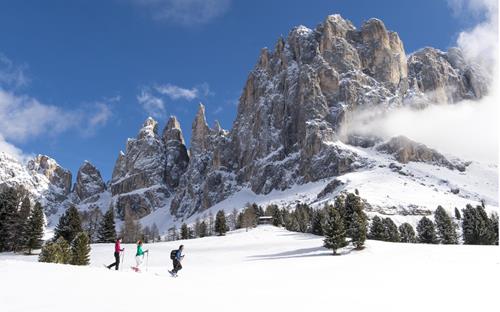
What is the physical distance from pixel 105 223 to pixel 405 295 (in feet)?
261

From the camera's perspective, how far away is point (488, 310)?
13422 millimetres

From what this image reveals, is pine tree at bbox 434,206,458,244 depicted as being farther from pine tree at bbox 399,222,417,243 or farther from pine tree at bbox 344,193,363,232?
pine tree at bbox 344,193,363,232

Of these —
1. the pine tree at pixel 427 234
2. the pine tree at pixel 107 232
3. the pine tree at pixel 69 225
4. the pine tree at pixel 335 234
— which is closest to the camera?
the pine tree at pixel 335 234

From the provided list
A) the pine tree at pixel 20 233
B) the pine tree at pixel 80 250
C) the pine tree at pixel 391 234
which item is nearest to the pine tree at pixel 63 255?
the pine tree at pixel 80 250

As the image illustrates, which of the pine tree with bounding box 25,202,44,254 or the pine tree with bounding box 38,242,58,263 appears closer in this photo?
the pine tree with bounding box 38,242,58,263

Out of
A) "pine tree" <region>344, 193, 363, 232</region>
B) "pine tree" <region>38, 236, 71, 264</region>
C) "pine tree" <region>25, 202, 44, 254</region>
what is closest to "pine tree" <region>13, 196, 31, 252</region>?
"pine tree" <region>25, 202, 44, 254</region>

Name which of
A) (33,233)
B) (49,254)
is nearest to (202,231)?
(33,233)

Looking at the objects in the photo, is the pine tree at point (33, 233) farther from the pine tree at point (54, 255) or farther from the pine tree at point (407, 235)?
the pine tree at point (407, 235)

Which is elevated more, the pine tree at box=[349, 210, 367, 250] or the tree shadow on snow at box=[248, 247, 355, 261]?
the pine tree at box=[349, 210, 367, 250]

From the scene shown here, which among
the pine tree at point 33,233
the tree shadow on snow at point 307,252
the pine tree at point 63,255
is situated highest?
the pine tree at point 33,233

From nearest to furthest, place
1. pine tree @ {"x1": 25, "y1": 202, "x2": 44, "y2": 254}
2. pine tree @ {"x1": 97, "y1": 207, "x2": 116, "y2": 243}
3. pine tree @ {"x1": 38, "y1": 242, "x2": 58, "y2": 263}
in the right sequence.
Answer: pine tree @ {"x1": 38, "y1": 242, "x2": 58, "y2": 263} < pine tree @ {"x1": 25, "y1": 202, "x2": 44, "y2": 254} < pine tree @ {"x1": 97, "y1": 207, "x2": 116, "y2": 243}

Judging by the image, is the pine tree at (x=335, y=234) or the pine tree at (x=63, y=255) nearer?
the pine tree at (x=63, y=255)

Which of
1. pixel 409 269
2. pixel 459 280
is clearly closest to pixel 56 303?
pixel 459 280

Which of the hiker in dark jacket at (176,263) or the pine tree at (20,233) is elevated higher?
the pine tree at (20,233)
